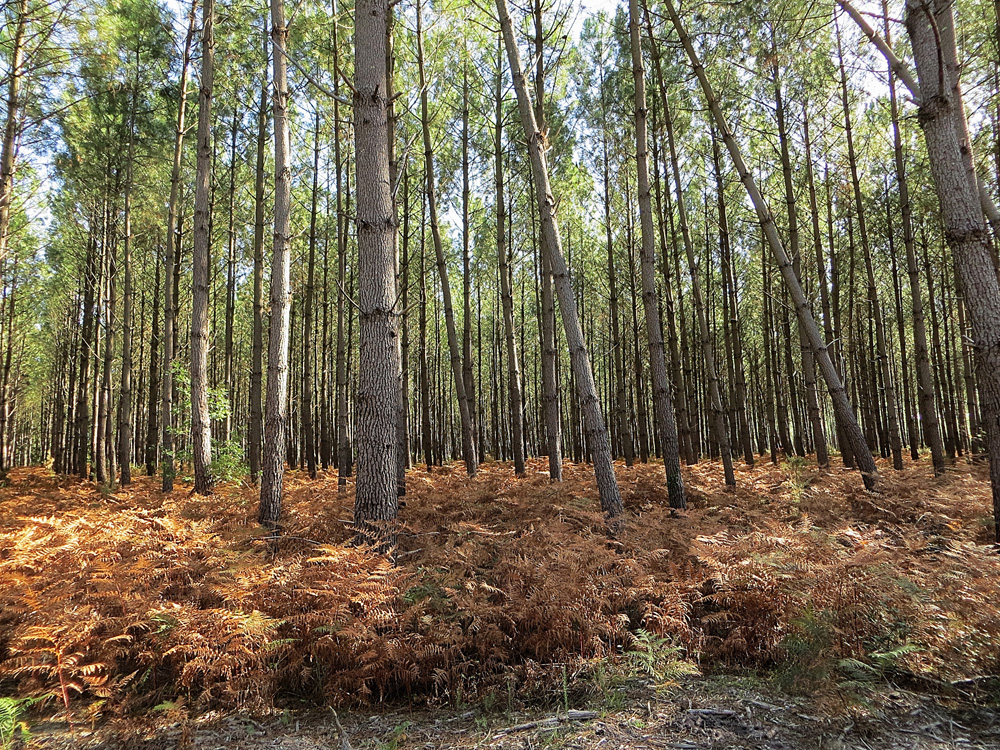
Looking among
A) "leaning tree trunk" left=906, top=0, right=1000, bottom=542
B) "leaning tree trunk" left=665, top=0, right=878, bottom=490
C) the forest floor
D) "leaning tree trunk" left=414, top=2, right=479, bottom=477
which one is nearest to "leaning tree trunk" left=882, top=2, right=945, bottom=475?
"leaning tree trunk" left=665, top=0, right=878, bottom=490

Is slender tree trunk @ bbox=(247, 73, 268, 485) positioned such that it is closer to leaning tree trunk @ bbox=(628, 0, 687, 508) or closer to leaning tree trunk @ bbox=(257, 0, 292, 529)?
leaning tree trunk @ bbox=(257, 0, 292, 529)

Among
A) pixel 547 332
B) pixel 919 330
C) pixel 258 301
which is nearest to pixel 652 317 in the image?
pixel 547 332

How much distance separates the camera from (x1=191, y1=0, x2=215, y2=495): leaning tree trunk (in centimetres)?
850

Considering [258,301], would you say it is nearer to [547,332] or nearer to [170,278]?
[170,278]

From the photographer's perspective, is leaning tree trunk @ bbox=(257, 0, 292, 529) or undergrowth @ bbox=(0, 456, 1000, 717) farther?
leaning tree trunk @ bbox=(257, 0, 292, 529)

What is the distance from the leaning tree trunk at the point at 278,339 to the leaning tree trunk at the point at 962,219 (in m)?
6.78

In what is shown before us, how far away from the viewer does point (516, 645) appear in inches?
137

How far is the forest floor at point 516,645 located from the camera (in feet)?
9.32

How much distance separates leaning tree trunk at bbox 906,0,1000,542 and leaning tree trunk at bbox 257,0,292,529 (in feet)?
22.3

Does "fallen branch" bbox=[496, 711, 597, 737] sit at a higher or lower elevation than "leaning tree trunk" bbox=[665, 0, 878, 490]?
lower

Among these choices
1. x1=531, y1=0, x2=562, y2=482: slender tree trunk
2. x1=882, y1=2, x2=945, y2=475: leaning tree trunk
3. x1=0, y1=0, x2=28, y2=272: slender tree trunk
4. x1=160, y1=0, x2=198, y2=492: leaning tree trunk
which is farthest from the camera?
x1=160, y1=0, x2=198, y2=492: leaning tree trunk

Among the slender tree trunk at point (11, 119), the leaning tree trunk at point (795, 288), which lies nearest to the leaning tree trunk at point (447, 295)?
the leaning tree trunk at point (795, 288)

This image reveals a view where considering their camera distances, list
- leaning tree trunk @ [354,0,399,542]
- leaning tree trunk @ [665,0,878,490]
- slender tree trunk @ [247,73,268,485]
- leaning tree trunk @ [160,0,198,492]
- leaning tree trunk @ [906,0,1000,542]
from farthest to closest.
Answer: slender tree trunk @ [247,73,268,485] < leaning tree trunk @ [160,0,198,492] < leaning tree trunk @ [665,0,878,490] < leaning tree trunk @ [354,0,399,542] < leaning tree trunk @ [906,0,1000,542]

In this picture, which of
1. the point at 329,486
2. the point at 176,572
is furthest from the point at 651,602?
the point at 329,486
